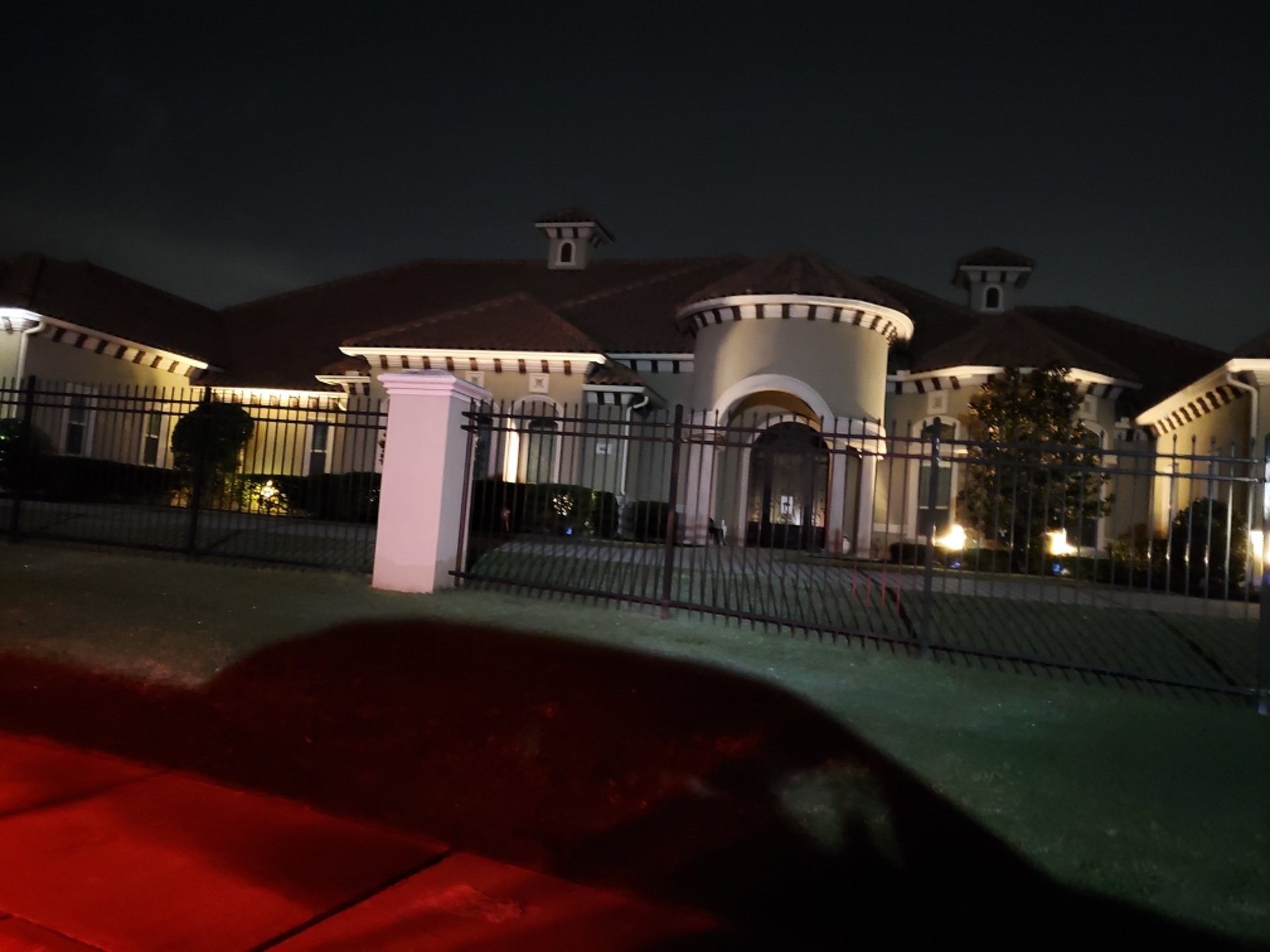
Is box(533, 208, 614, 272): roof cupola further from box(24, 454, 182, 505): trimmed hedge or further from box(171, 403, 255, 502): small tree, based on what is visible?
box(24, 454, 182, 505): trimmed hedge

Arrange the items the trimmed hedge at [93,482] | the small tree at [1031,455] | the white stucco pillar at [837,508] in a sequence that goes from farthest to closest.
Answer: the trimmed hedge at [93,482] → the white stucco pillar at [837,508] → the small tree at [1031,455]

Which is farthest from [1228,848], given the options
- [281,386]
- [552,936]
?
[281,386]

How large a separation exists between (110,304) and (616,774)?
20.9 m

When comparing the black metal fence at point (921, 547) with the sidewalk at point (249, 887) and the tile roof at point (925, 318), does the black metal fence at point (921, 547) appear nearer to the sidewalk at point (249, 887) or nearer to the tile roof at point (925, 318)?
the tile roof at point (925, 318)

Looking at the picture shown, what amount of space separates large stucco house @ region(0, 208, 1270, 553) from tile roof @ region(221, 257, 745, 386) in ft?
0.33

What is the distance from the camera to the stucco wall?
1656 centimetres

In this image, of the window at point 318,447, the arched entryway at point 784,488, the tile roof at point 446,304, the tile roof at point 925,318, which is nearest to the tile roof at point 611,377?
the tile roof at point 446,304

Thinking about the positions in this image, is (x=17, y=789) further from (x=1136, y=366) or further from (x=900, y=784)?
(x=1136, y=366)

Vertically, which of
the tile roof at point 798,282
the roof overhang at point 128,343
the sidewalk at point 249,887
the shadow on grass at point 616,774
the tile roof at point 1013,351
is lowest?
the sidewalk at point 249,887

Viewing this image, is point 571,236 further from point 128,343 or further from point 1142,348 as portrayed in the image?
point 1142,348

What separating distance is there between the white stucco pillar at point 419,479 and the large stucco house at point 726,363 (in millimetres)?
4557

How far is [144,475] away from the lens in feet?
62.8

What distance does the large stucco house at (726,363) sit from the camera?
54.2 feet

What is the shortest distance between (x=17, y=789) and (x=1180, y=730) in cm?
693
